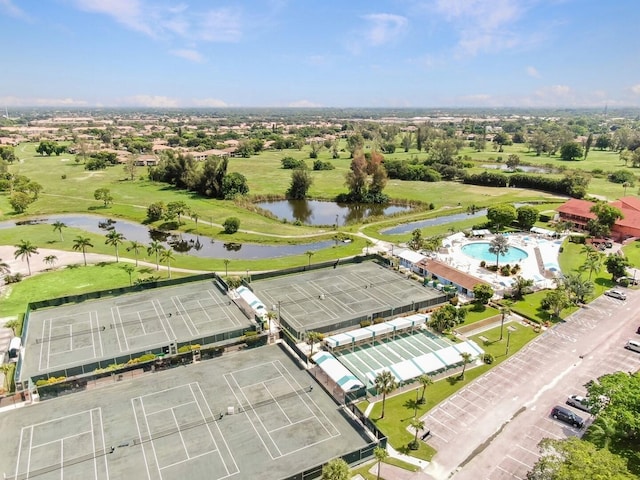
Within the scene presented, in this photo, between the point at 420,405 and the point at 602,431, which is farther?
the point at 420,405

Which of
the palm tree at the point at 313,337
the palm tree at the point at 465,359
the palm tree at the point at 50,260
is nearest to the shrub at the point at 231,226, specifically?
the palm tree at the point at 50,260

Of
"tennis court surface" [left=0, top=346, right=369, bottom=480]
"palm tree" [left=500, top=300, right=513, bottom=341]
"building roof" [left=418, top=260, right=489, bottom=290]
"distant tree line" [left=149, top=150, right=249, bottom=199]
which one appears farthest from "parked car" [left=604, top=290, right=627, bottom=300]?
"distant tree line" [left=149, top=150, right=249, bottom=199]

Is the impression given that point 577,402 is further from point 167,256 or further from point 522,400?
point 167,256

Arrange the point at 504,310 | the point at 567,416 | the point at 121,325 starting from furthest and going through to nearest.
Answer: the point at 504,310, the point at 121,325, the point at 567,416

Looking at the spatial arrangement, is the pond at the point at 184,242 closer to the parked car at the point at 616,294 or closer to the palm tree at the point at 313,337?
the palm tree at the point at 313,337

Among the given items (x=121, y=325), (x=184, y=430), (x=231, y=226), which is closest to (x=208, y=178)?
(x=231, y=226)

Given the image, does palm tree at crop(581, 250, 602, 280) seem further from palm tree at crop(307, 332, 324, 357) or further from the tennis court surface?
the tennis court surface
